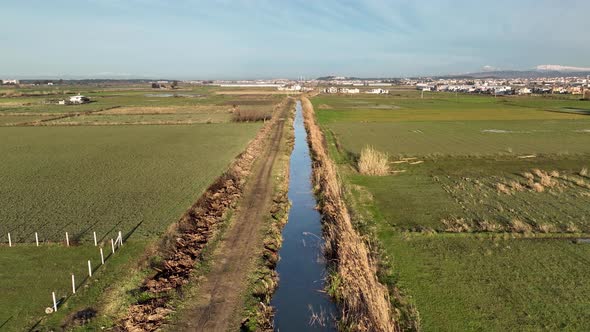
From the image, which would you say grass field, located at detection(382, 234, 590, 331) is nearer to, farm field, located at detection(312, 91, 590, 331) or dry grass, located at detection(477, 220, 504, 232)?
farm field, located at detection(312, 91, 590, 331)

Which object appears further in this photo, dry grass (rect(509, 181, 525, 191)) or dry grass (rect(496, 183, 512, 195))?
dry grass (rect(509, 181, 525, 191))

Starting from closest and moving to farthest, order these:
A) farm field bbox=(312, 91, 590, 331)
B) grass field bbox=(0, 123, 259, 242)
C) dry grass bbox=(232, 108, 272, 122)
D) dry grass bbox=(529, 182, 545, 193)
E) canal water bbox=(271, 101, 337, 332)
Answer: farm field bbox=(312, 91, 590, 331)
canal water bbox=(271, 101, 337, 332)
grass field bbox=(0, 123, 259, 242)
dry grass bbox=(529, 182, 545, 193)
dry grass bbox=(232, 108, 272, 122)

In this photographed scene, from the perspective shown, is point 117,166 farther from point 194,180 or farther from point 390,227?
point 390,227

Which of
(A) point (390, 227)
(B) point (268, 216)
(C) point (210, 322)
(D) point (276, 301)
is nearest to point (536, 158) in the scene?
(A) point (390, 227)

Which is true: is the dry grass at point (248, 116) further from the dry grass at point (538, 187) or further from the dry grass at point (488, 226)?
the dry grass at point (488, 226)

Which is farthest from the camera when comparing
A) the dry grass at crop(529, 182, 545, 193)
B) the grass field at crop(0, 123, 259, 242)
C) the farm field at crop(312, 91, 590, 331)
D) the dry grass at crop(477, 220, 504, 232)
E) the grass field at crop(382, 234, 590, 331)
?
the dry grass at crop(529, 182, 545, 193)

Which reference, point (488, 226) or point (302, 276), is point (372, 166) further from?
point (302, 276)

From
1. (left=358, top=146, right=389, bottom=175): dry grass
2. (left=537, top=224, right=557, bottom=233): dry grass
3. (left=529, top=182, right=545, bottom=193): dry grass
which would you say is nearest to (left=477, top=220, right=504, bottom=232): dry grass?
(left=537, top=224, right=557, bottom=233): dry grass

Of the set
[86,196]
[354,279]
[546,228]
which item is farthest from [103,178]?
[546,228]
